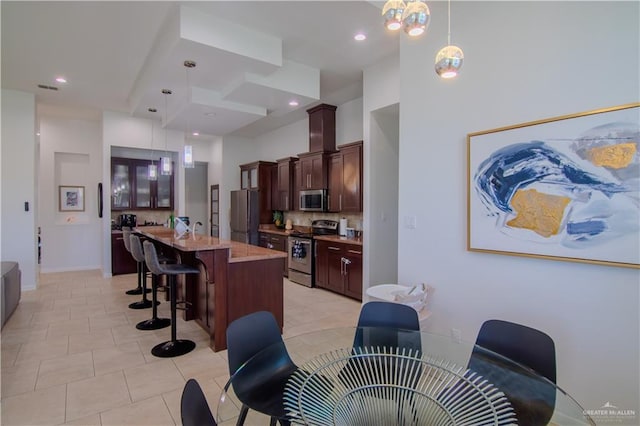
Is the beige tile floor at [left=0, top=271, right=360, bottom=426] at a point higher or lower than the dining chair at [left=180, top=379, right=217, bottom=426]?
lower

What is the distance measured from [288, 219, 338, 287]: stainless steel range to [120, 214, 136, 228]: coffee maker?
11.7 feet

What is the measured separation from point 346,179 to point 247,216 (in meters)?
2.74

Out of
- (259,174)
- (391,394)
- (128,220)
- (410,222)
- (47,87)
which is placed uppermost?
(47,87)

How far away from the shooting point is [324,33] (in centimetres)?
354

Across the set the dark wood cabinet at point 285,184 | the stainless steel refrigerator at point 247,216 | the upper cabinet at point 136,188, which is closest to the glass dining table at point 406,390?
the dark wood cabinet at point 285,184

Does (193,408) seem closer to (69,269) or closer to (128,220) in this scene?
(128,220)

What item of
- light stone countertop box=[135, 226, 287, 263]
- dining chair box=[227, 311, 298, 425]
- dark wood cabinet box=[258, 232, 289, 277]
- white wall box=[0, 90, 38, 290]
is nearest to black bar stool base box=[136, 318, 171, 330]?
light stone countertop box=[135, 226, 287, 263]

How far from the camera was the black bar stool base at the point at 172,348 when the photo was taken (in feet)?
10.0

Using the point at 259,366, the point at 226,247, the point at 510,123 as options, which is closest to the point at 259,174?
the point at 226,247

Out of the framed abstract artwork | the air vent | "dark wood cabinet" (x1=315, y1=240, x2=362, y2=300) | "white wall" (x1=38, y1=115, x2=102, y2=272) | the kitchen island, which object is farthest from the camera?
"white wall" (x1=38, y1=115, x2=102, y2=272)

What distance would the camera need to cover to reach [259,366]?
5.84 feet

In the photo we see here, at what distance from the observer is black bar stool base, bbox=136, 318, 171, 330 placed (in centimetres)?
368

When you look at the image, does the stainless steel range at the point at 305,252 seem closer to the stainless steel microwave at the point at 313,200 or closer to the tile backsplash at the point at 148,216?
the stainless steel microwave at the point at 313,200

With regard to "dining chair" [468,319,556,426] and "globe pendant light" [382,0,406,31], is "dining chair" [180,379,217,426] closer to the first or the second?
"dining chair" [468,319,556,426]
